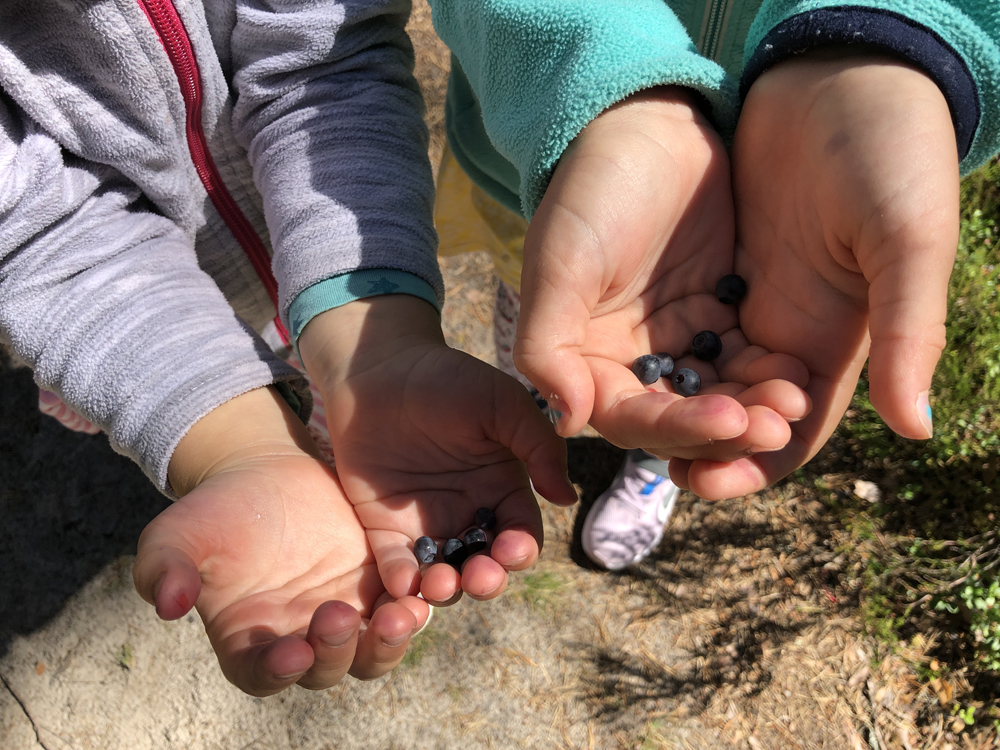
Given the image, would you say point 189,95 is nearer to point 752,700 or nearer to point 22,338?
point 22,338

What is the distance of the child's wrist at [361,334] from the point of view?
5.32ft

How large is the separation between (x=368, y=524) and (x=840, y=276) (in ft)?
3.52

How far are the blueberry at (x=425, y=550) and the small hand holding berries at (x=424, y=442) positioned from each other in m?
0.01

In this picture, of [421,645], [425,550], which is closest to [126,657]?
[421,645]

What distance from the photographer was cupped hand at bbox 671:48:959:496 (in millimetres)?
1129

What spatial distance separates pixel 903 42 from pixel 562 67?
64cm

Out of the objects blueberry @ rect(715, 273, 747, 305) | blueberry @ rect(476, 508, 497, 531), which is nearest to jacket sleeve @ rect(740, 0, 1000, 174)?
blueberry @ rect(715, 273, 747, 305)

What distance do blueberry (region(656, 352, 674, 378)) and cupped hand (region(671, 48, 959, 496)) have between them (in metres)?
0.19

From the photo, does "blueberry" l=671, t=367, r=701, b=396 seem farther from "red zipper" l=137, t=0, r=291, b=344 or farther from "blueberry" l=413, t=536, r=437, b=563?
"red zipper" l=137, t=0, r=291, b=344

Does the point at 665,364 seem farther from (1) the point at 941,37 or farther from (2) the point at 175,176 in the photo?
(2) the point at 175,176

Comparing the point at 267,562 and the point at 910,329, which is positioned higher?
the point at 910,329

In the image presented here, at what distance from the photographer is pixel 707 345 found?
1533 mm

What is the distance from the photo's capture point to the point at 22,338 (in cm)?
150

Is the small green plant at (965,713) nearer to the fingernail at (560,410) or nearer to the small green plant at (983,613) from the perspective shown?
the small green plant at (983,613)
